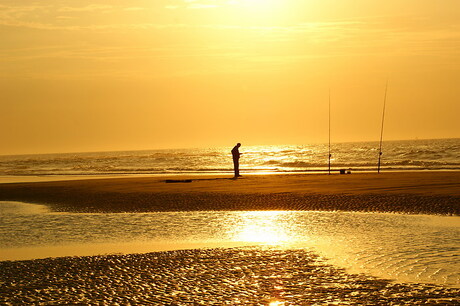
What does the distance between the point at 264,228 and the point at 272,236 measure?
123 cm

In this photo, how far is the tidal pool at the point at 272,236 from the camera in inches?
388

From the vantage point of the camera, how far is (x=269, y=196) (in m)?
21.4

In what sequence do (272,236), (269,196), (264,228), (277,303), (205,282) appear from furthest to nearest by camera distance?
(269,196)
(264,228)
(272,236)
(205,282)
(277,303)

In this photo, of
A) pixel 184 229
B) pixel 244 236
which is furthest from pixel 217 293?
pixel 184 229

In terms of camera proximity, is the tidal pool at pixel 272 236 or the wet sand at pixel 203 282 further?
the tidal pool at pixel 272 236

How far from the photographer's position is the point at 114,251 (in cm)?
1161

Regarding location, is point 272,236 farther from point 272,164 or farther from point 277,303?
point 272,164

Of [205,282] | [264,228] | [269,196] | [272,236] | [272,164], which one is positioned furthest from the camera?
[272,164]

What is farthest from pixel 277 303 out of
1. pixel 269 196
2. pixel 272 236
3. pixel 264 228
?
pixel 269 196

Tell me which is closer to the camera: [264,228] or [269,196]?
[264,228]

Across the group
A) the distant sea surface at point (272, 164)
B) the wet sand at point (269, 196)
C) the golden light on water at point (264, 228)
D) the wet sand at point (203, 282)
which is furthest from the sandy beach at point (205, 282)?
the distant sea surface at point (272, 164)

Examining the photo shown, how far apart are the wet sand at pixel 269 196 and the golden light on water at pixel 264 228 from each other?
68.9 inches

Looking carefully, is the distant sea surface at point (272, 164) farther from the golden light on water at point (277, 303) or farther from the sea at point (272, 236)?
the golden light on water at point (277, 303)

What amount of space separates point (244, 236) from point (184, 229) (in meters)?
2.01
